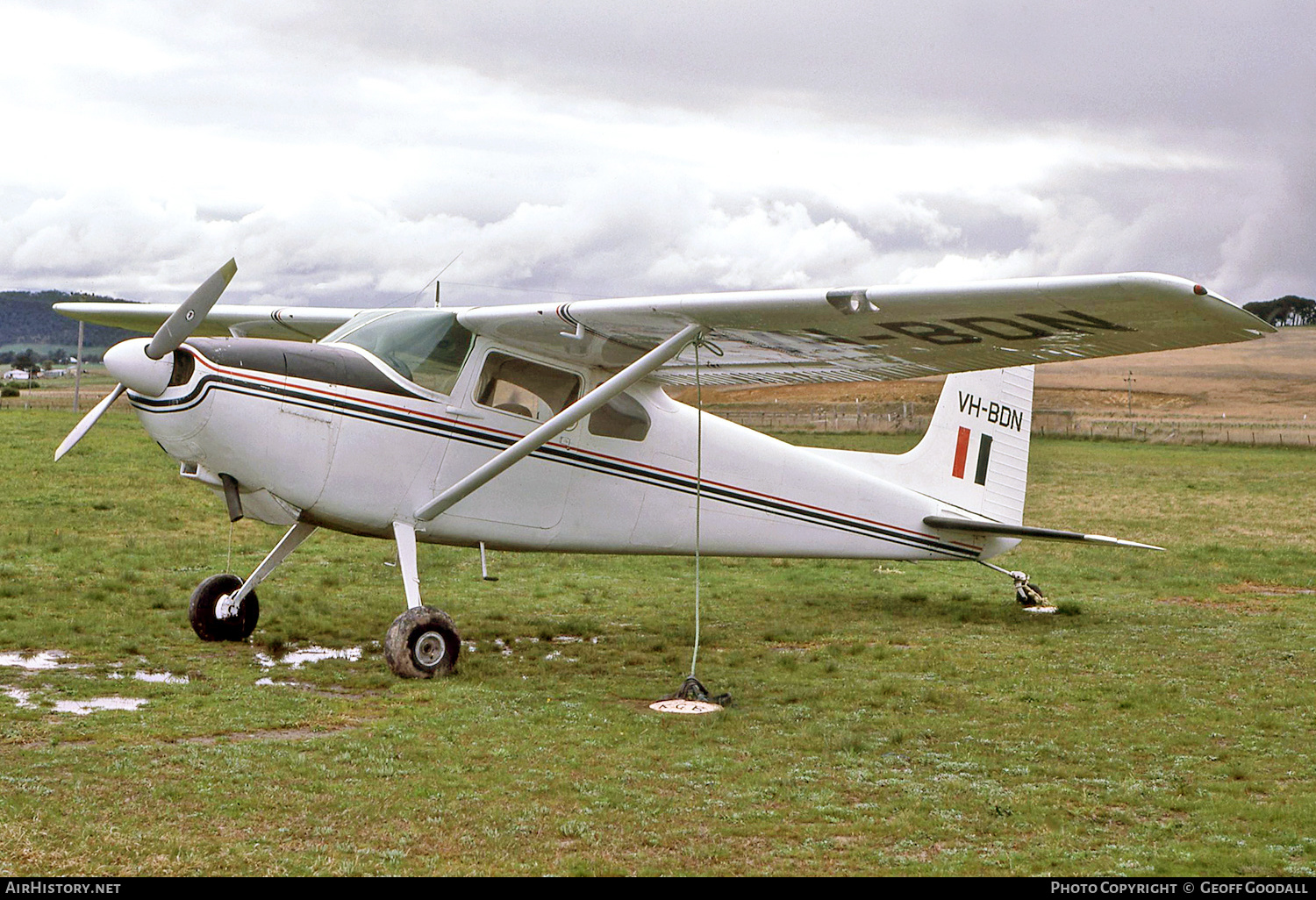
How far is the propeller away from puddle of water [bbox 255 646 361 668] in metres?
2.34

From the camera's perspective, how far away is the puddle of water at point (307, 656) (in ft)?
29.1

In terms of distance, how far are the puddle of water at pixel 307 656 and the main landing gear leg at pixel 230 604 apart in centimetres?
56

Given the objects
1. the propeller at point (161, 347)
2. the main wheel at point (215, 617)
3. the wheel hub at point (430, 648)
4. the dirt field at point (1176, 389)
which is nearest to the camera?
the propeller at point (161, 347)

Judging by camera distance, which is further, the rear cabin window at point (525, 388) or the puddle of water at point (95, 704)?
the rear cabin window at point (525, 388)

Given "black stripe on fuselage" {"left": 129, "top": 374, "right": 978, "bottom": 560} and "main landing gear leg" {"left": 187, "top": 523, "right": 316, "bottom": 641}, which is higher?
"black stripe on fuselage" {"left": 129, "top": 374, "right": 978, "bottom": 560}

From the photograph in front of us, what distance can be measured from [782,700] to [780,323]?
102 inches

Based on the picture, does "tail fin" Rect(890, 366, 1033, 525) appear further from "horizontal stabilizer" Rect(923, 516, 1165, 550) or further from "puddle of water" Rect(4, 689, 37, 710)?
"puddle of water" Rect(4, 689, 37, 710)

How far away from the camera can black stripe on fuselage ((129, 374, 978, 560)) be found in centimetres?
780

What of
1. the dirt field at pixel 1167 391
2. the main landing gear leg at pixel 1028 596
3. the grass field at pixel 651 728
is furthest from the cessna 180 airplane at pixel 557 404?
the dirt field at pixel 1167 391

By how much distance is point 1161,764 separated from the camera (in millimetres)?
6441

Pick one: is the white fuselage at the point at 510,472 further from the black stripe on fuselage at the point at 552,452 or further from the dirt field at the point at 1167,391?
the dirt field at the point at 1167,391

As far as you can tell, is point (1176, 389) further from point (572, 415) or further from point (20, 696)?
point (20, 696)

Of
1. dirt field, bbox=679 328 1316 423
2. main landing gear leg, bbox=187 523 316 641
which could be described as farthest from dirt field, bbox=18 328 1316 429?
main landing gear leg, bbox=187 523 316 641
